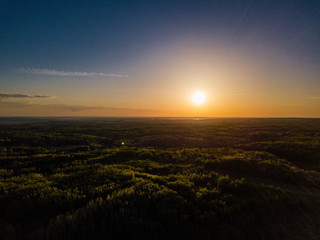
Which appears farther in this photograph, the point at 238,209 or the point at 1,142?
the point at 1,142

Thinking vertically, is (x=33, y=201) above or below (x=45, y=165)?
above

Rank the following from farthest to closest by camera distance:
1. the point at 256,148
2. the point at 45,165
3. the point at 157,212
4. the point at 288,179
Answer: the point at 256,148
the point at 45,165
the point at 288,179
the point at 157,212

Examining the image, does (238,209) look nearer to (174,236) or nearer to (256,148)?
(174,236)

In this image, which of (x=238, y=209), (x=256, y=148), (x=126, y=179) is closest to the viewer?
(x=238, y=209)

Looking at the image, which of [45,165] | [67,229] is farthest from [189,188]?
[45,165]

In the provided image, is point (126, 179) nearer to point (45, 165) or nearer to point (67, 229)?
point (67, 229)

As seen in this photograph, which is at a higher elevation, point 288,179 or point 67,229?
point 67,229

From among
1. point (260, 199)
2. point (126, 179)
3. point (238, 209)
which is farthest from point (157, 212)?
point (260, 199)

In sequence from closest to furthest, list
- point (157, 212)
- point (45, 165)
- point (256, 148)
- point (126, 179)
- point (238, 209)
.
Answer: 1. point (157, 212)
2. point (238, 209)
3. point (126, 179)
4. point (45, 165)
5. point (256, 148)

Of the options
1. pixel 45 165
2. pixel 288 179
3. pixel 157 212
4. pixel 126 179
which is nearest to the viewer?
pixel 157 212
